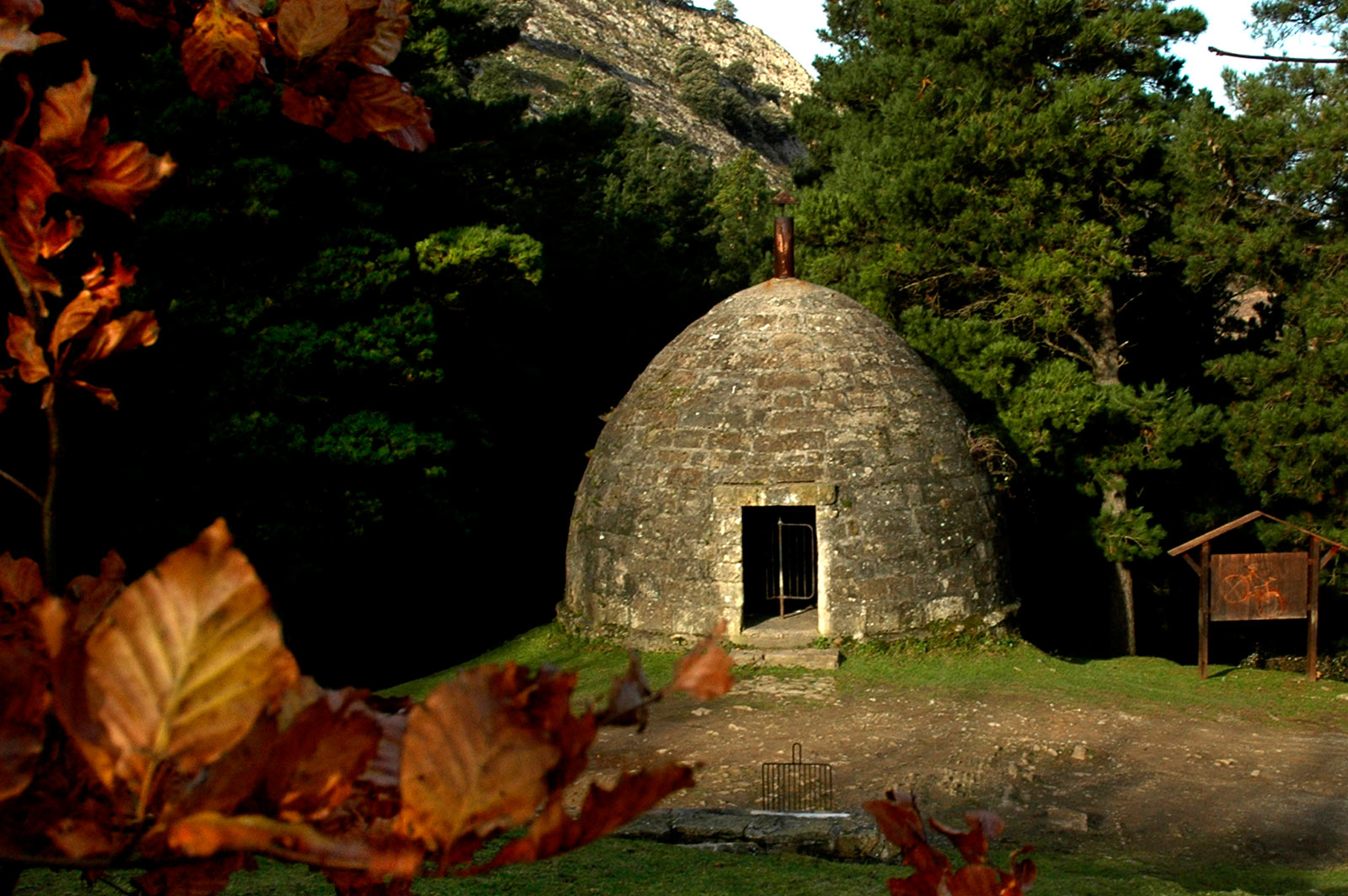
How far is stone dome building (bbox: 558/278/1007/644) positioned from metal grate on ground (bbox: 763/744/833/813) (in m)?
3.19

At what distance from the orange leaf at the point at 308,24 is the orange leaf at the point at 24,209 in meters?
0.44

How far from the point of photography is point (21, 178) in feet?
5.82

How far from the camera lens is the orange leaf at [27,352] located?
188cm

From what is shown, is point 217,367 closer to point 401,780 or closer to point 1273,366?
point 401,780

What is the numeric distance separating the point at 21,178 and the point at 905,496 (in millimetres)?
11702

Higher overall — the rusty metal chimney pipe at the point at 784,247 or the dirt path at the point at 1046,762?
the rusty metal chimney pipe at the point at 784,247

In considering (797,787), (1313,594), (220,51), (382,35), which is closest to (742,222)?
(1313,594)

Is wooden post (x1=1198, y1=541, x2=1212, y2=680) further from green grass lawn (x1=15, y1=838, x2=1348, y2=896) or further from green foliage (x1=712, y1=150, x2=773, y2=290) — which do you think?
green foliage (x1=712, y1=150, x2=773, y2=290)

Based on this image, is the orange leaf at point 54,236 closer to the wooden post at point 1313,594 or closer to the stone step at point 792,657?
the stone step at point 792,657

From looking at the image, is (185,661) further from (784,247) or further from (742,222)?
(742,222)

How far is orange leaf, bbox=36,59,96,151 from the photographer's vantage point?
1.79m

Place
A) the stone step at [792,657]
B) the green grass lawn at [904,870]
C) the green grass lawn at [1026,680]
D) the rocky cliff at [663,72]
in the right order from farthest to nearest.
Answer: the rocky cliff at [663,72], the stone step at [792,657], the green grass lawn at [1026,680], the green grass lawn at [904,870]

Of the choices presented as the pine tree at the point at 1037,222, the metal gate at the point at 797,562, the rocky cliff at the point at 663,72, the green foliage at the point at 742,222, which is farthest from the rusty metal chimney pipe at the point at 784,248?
the rocky cliff at the point at 663,72

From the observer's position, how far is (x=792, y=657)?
1240 cm
